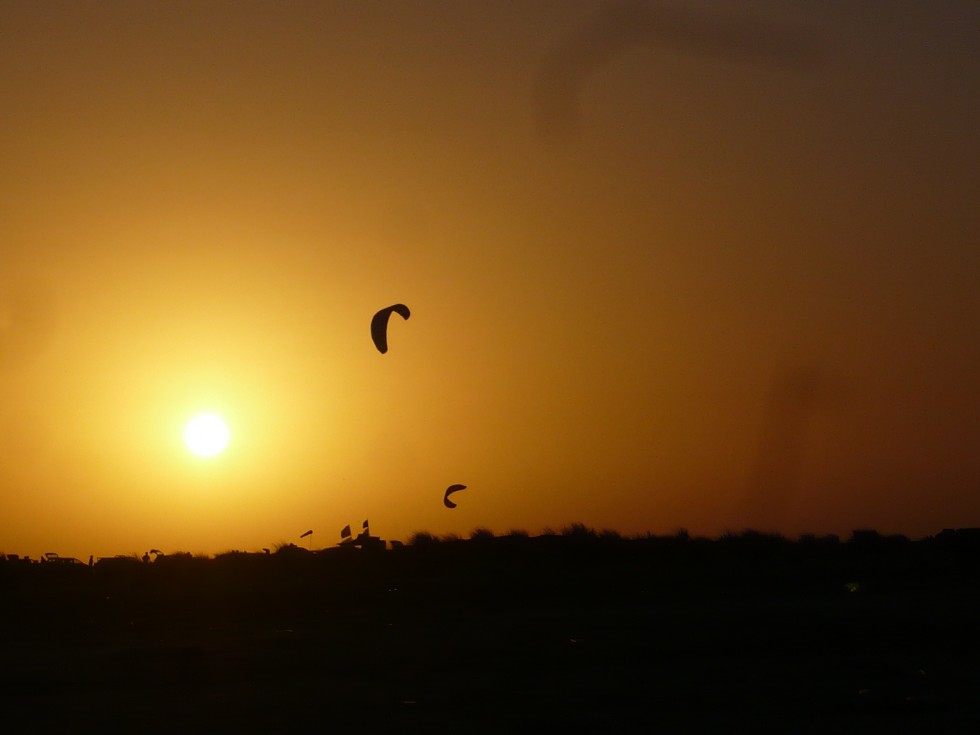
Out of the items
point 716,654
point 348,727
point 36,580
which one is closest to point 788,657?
point 716,654

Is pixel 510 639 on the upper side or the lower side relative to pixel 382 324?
lower

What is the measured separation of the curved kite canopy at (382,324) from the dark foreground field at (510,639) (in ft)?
14.6

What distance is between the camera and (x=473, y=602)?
19297 mm

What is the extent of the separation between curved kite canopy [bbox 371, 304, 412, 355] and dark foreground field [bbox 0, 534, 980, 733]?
445 cm

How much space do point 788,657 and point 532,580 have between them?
7.72 metres

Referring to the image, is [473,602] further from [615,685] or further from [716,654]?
[615,685]

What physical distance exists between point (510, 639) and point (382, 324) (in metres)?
12.2

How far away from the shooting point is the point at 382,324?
85.2 feet

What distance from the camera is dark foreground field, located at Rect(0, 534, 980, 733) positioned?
11.1 m

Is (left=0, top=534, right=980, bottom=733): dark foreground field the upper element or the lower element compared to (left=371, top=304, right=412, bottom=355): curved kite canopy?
lower

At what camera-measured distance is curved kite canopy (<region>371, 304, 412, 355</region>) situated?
2570cm

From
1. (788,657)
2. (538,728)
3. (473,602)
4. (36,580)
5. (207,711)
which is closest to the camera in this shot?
(538,728)

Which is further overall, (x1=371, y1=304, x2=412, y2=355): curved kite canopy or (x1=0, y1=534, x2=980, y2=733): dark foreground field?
(x1=371, y1=304, x2=412, y2=355): curved kite canopy

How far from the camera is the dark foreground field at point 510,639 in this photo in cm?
1109
